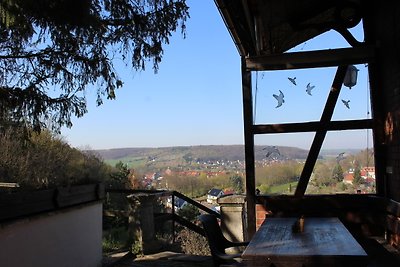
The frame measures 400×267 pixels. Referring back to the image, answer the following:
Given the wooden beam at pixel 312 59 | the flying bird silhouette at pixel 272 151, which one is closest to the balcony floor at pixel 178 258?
the flying bird silhouette at pixel 272 151

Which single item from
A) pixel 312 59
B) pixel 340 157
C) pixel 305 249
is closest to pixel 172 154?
pixel 340 157

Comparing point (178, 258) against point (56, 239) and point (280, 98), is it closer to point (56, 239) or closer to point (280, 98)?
point (56, 239)

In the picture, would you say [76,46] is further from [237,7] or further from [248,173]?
[248,173]

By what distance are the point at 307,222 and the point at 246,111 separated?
197cm

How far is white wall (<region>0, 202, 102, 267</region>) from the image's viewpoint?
12.8ft

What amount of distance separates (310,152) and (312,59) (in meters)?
1.18

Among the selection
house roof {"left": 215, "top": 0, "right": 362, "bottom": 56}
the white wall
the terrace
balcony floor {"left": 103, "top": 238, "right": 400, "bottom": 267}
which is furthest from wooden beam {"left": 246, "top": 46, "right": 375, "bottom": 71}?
the white wall

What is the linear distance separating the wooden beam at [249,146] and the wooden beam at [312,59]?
8.4 inches

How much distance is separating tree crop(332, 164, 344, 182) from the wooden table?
2.13m

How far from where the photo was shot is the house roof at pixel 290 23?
4.82m

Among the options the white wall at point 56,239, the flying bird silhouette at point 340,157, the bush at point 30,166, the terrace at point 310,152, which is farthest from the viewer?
the flying bird silhouette at point 340,157

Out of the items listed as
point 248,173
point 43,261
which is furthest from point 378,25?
point 43,261

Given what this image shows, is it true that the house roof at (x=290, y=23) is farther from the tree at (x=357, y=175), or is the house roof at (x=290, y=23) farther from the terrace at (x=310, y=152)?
the tree at (x=357, y=175)

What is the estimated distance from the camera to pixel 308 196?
5895 mm
